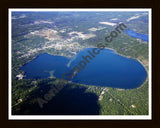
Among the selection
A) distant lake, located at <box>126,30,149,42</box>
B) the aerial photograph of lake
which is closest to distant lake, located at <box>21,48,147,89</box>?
the aerial photograph of lake

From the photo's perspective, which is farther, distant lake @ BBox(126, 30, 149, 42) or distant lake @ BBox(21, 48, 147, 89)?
distant lake @ BBox(126, 30, 149, 42)

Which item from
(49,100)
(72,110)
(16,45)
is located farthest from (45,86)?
(16,45)

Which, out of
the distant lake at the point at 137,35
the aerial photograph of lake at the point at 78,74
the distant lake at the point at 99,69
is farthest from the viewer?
the distant lake at the point at 137,35

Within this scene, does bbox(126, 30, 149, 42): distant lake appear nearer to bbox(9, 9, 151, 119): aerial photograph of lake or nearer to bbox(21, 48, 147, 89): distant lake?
bbox(9, 9, 151, 119): aerial photograph of lake

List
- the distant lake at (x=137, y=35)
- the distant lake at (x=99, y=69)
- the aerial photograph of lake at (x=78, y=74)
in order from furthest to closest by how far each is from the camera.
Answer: the distant lake at (x=137, y=35)
the distant lake at (x=99, y=69)
the aerial photograph of lake at (x=78, y=74)

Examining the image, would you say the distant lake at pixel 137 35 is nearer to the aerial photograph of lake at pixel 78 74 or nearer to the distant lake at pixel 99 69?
the aerial photograph of lake at pixel 78 74

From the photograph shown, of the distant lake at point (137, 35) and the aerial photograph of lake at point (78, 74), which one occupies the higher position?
the distant lake at point (137, 35)

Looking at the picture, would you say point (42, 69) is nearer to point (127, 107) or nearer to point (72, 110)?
point (72, 110)

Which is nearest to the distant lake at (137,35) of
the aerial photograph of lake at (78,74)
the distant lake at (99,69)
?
the aerial photograph of lake at (78,74)

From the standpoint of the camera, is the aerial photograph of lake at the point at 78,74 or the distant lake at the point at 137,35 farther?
the distant lake at the point at 137,35
